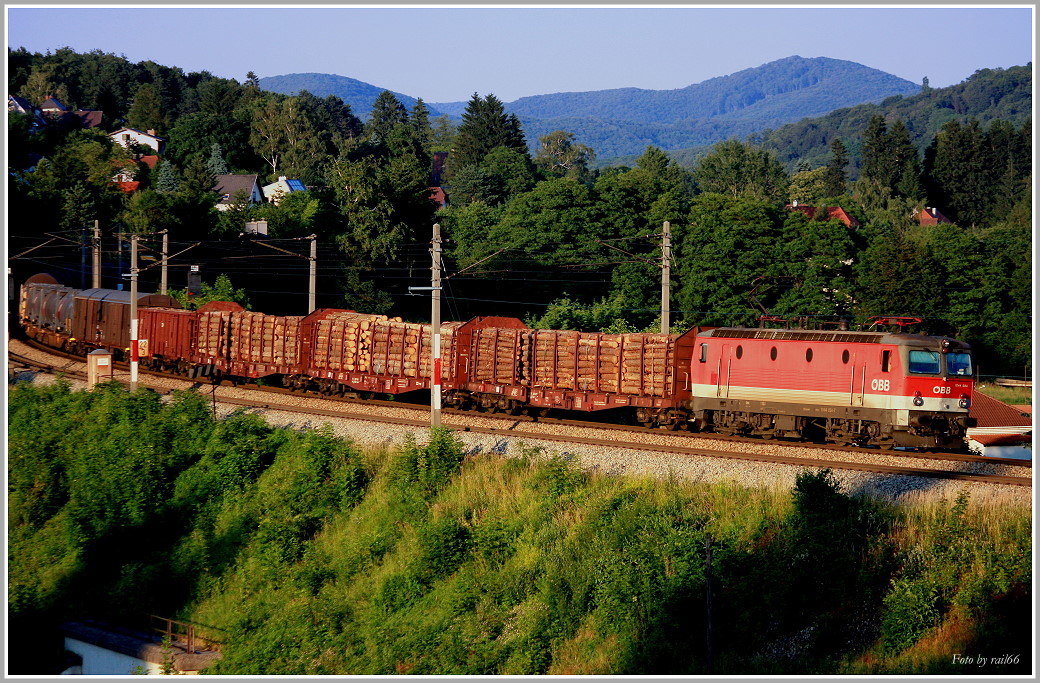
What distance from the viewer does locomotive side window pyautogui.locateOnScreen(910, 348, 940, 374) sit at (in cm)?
2498

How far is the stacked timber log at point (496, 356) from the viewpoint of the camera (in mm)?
32188

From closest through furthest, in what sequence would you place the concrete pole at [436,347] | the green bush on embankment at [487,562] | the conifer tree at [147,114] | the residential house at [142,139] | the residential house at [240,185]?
the green bush on embankment at [487,562]
the concrete pole at [436,347]
the residential house at [240,185]
the residential house at [142,139]
the conifer tree at [147,114]

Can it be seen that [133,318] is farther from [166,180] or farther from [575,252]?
[166,180]

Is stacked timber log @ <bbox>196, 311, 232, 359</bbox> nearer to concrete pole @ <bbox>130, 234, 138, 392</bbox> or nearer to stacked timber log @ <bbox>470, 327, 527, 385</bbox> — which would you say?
concrete pole @ <bbox>130, 234, 138, 392</bbox>

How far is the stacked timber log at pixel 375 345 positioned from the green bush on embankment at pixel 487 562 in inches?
251

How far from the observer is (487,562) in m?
21.3

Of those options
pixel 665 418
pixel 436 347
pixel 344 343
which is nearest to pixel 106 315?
pixel 344 343

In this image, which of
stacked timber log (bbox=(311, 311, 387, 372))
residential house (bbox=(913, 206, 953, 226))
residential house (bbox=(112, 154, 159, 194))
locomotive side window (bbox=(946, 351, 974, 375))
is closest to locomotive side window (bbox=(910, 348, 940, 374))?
locomotive side window (bbox=(946, 351, 974, 375))

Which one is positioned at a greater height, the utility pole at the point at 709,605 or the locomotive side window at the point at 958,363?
the locomotive side window at the point at 958,363

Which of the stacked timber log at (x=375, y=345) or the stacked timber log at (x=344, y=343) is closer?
the stacked timber log at (x=375, y=345)

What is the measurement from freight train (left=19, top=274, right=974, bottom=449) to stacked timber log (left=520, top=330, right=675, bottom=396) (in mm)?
37

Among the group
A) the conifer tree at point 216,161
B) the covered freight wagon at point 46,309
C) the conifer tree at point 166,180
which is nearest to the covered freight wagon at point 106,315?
the covered freight wagon at point 46,309

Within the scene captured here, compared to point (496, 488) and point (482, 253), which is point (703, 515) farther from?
point (482, 253)

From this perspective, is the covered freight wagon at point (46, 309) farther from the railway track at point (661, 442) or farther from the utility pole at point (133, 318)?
the railway track at point (661, 442)
